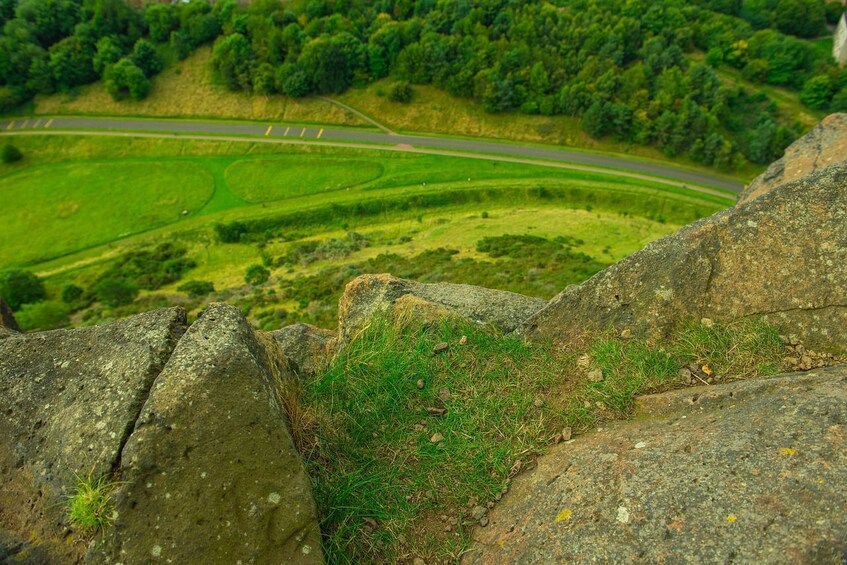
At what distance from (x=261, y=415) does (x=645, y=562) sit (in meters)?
6.50

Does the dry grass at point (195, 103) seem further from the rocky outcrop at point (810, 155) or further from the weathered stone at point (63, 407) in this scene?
the weathered stone at point (63, 407)

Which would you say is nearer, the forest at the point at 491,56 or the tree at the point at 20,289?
the tree at the point at 20,289

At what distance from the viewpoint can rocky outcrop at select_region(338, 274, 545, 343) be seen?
49.6 feet

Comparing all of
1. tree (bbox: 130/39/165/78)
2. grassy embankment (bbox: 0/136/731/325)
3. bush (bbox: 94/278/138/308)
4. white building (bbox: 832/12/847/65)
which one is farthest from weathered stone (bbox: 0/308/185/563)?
white building (bbox: 832/12/847/65)

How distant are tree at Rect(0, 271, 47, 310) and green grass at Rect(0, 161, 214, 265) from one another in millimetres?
9187

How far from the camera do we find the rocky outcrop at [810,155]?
74.5 ft

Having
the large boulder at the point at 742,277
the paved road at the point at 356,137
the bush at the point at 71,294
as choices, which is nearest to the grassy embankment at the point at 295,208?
the bush at the point at 71,294

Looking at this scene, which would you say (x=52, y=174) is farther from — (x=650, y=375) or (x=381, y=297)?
(x=650, y=375)

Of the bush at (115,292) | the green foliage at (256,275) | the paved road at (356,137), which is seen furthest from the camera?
the paved road at (356,137)

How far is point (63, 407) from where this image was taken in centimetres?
1039

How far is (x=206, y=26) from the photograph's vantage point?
299 feet

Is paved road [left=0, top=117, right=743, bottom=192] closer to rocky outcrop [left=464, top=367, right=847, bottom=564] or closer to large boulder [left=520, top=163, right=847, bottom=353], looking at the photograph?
large boulder [left=520, top=163, right=847, bottom=353]

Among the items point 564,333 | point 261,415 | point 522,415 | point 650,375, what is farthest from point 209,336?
point 650,375

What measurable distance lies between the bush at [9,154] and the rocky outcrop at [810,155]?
92191 millimetres
